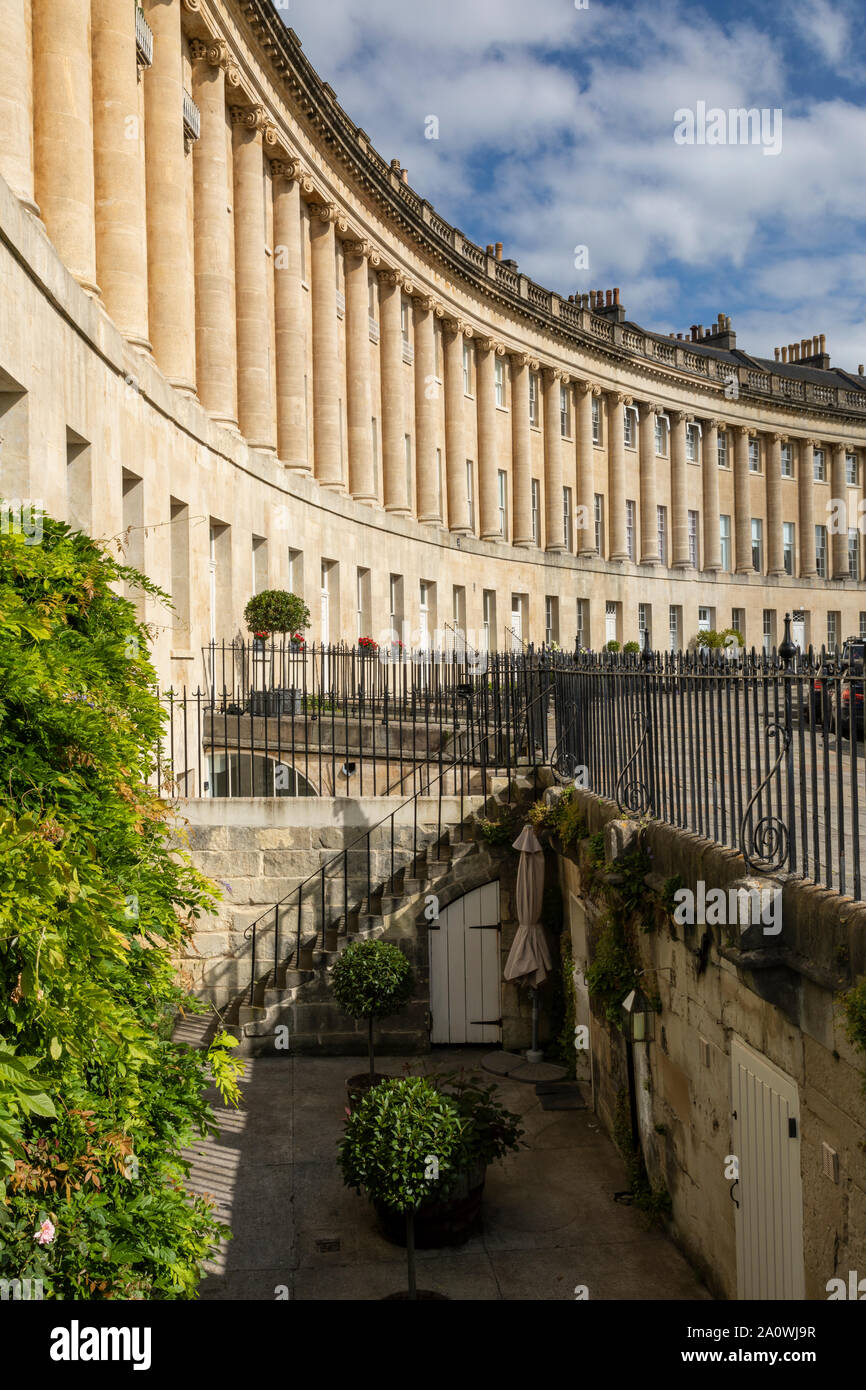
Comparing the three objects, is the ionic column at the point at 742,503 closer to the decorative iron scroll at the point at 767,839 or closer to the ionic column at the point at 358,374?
the ionic column at the point at 358,374

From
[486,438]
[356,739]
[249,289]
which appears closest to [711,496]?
[486,438]

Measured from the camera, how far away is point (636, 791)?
10375 millimetres

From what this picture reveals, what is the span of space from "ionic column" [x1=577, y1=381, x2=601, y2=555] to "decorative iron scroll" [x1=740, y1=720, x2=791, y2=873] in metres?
41.7

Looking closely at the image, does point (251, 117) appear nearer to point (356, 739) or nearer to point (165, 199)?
point (165, 199)

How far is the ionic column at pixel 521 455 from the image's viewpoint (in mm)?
44375

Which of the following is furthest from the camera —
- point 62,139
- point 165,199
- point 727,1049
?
point 165,199

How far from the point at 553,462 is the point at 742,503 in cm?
1354

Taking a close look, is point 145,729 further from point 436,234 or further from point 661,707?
point 436,234

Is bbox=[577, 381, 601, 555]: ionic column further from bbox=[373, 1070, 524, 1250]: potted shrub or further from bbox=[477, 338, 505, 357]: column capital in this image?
bbox=[373, 1070, 524, 1250]: potted shrub

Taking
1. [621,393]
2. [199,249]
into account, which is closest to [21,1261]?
[199,249]

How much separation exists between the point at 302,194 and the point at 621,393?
23337 millimetres

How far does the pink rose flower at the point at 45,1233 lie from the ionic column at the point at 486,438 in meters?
38.2

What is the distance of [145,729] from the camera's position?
284 inches

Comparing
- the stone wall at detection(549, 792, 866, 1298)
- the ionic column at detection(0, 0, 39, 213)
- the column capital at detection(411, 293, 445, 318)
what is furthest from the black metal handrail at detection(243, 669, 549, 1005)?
the column capital at detection(411, 293, 445, 318)
